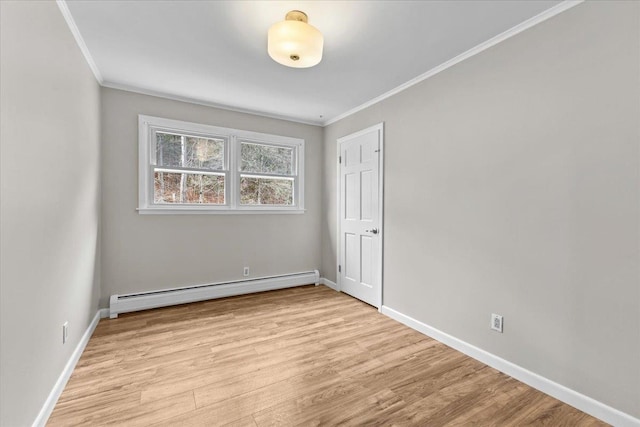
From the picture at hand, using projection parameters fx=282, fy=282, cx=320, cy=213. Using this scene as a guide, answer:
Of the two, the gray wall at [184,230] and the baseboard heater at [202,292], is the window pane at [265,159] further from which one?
the baseboard heater at [202,292]

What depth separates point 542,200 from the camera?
1.95 meters

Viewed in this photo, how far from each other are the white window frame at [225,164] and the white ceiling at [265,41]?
0.43 m

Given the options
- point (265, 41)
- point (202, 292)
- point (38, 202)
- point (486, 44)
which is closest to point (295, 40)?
point (265, 41)

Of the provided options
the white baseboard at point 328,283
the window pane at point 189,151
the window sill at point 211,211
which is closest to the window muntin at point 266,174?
the window sill at point 211,211

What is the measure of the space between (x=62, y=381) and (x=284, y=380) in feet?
4.84

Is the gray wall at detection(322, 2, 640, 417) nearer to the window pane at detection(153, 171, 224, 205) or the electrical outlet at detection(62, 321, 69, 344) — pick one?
the window pane at detection(153, 171, 224, 205)

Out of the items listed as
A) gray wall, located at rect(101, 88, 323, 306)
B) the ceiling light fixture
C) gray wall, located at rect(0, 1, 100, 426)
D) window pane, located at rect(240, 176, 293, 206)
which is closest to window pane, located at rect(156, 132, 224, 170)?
gray wall, located at rect(101, 88, 323, 306)

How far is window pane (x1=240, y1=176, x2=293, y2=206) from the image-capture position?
4.02m

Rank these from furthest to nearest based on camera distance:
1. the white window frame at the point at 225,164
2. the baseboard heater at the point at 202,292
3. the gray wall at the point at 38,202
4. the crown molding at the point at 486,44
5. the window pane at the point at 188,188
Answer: the window pane at the point at 188,188
the white window frame at the point at 225,164
the baseboard heater at the point at 202,292
the crown molding at the point at 486,44
the gray wall at the point at 38,202

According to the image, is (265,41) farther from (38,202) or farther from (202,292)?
(202,292)

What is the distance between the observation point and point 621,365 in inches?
63.2

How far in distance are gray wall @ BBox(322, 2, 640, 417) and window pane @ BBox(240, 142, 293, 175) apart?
205 centimetres

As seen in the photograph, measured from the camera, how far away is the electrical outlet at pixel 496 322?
218cm

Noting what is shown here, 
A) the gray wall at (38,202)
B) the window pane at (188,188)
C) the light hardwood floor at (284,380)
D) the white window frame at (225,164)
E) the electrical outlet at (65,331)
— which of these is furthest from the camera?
the window pane at (188,188)
